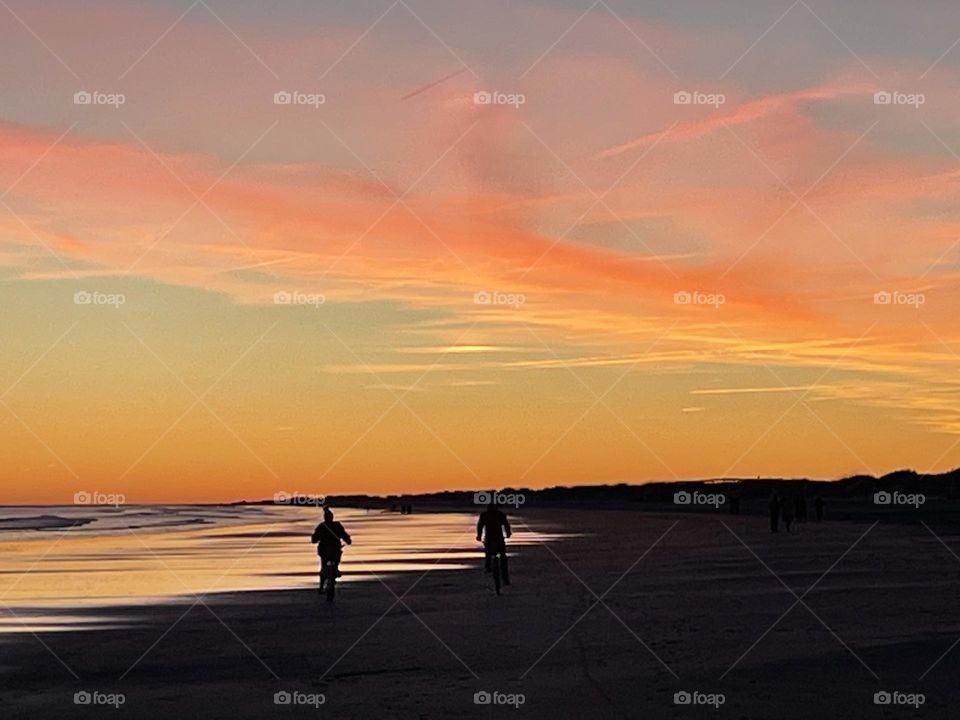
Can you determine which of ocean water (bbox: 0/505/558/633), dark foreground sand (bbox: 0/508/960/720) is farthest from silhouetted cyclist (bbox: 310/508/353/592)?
ocean water (bbox: 0/505/558/633)

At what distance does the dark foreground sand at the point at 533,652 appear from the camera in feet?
43.1

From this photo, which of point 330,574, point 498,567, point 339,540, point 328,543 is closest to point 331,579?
point 330,574

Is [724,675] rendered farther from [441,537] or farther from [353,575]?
[441,537]

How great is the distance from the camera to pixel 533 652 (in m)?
16.8

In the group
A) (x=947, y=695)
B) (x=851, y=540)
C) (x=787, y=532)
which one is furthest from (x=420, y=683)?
(x=787, y=532)

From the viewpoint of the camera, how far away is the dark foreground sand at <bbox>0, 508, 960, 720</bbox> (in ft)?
43.1

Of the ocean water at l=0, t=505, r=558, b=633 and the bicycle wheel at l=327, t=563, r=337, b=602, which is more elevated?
the ocean water at l=0, t=505, r=558, b=633

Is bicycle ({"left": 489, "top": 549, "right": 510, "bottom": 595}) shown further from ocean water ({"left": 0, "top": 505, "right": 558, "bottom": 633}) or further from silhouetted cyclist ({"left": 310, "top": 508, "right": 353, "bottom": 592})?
ocean water ({"left": 0, "top": 505, "right": 558, "bottom": 633})

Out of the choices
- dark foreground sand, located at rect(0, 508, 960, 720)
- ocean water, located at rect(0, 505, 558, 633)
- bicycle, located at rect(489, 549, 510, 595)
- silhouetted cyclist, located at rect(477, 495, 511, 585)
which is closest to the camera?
dark foreground sand, located at rect(0, 508, 960, 720)

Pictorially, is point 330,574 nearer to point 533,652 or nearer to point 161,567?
point 533,652

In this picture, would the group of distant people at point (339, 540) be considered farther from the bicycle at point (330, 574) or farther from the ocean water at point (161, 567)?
the ocean water at point (161, 567)

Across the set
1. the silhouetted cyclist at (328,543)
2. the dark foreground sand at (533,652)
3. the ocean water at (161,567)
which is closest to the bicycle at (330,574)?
the silhouetted cyclist at (328,543)

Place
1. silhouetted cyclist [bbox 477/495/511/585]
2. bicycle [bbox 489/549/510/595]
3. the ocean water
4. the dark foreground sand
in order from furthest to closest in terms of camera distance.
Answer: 1. silhouetted cyclist [bbox 477/495/511/585]
2. bicycle [bbox 489/549/510/595]
3. the ocean water
4. the dark foreground sand

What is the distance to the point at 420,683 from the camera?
14.4 metres
